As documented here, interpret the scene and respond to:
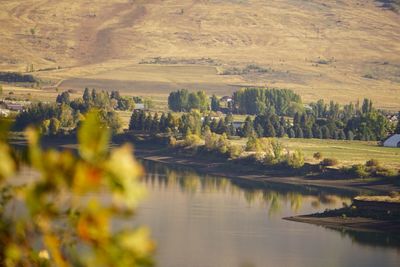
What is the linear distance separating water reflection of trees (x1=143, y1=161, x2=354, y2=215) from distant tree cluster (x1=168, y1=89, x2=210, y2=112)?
28423mm

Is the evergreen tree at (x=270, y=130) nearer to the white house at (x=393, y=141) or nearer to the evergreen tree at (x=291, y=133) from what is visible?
the evergreen tree at (x=291, y=133)

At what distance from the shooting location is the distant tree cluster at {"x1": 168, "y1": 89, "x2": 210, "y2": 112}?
6831 cm

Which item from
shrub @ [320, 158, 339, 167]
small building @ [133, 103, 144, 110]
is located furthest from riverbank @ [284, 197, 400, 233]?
small building @ [133, 103, 144, 110]

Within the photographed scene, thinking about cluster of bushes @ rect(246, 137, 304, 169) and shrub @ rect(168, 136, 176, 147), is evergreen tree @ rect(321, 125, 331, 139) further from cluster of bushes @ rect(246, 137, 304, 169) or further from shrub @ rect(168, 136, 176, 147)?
shrub @ rect(168, 136, 176, 147)

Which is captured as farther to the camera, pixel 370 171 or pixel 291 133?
pixel 291 133

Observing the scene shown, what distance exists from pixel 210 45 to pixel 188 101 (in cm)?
6031

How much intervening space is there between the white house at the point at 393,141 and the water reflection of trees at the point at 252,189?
1479cm

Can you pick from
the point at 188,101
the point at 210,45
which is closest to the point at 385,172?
the point at 188,101

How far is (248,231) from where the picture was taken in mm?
23828

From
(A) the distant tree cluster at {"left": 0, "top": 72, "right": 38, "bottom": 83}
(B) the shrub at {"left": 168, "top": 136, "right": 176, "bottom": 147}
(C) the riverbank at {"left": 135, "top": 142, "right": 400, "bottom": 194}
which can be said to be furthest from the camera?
(A) the distant tree cluster at {"left": 0, "top": 72, "right": 38, "bottom": 83}

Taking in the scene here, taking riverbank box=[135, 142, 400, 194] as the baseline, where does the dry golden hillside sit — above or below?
above

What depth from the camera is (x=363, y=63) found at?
373 ft

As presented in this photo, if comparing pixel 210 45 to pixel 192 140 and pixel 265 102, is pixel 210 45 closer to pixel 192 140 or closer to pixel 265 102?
pixel 265 102

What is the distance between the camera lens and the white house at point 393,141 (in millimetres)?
50875
